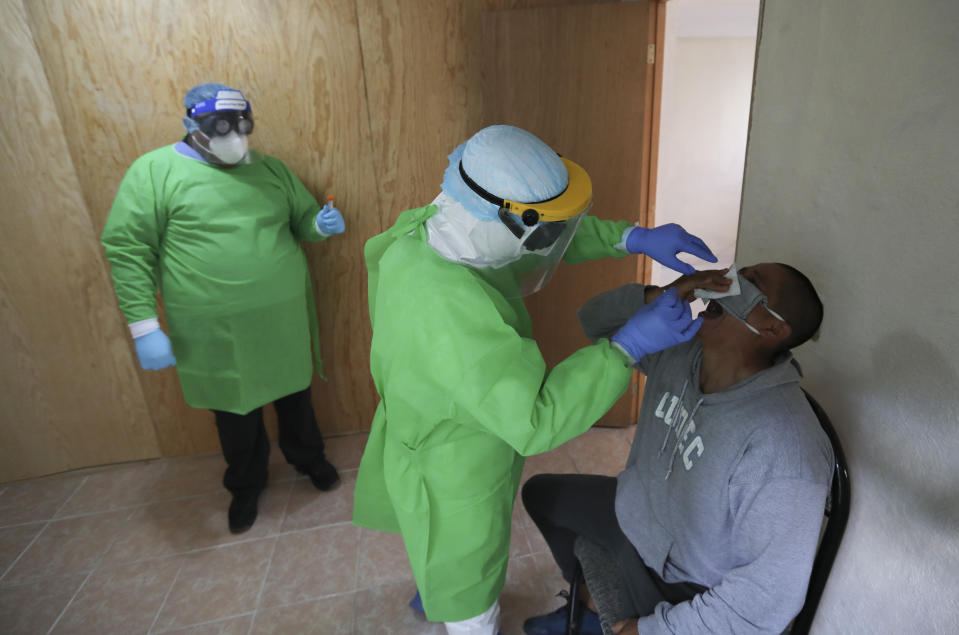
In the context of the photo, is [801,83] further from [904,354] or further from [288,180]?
[288,180]

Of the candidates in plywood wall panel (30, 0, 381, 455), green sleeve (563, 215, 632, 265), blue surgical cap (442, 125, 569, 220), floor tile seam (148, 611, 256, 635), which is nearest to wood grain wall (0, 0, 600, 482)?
plywood wall panel (30, 0, 381, 455)

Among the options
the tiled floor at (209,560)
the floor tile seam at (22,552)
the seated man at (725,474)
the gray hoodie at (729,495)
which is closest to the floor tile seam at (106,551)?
the tiled floor at (209,560)

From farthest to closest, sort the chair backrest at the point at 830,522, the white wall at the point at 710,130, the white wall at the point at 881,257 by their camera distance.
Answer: the white wall at the point at 710,130 → the chair backrest at the point at 830,522 → the white wall at the point at 881,257

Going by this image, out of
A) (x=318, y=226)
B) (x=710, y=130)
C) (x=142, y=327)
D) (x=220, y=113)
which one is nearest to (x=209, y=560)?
(x=142, y=327)

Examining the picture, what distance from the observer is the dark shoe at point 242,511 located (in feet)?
6.86

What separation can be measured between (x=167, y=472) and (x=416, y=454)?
1915 millimetres

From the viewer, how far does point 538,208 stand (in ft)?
3.25

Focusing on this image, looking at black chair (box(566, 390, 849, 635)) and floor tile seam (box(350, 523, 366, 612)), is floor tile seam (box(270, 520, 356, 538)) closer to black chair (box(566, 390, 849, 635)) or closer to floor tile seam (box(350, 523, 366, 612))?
floor tile seam (box(350, 523, 366, 612))

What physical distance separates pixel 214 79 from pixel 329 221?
2.35ft

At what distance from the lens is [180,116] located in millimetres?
2084

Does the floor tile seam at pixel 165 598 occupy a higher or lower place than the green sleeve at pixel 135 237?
lower

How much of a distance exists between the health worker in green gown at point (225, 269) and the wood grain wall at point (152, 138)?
26cm

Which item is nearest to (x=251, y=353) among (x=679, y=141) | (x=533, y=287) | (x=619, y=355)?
(x=533, y=287)

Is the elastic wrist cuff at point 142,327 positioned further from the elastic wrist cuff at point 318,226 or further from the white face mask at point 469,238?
the white face mask at point 469,238
